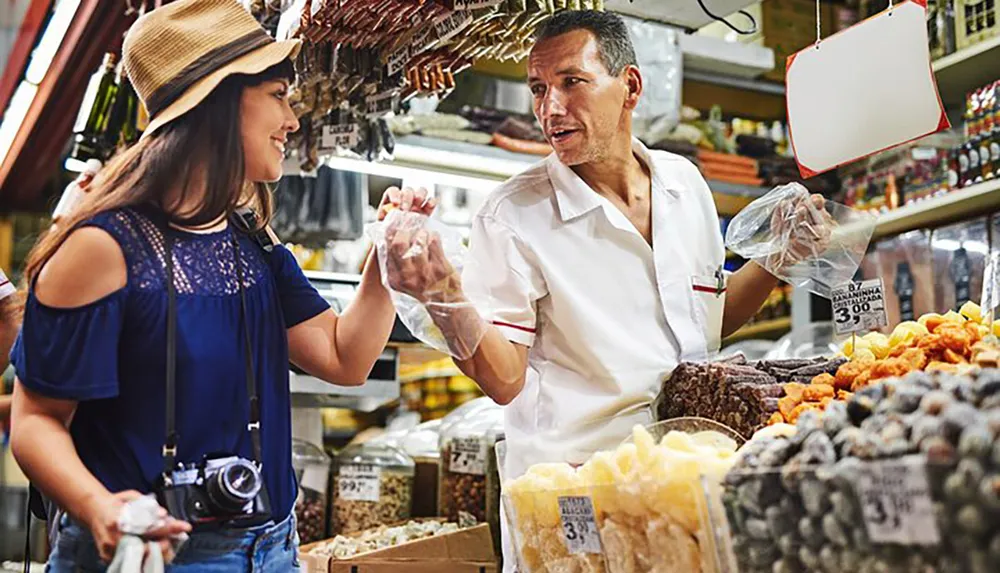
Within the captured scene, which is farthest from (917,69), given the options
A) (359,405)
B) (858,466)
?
(359,405)

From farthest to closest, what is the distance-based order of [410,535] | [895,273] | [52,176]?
[52,176]
[895,273]
[410,535]

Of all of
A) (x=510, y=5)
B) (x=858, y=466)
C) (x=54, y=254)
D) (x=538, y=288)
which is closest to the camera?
(x=858, y=466)

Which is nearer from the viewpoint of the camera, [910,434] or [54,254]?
[910,434]

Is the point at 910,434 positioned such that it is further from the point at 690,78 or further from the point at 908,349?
the point at 690,78

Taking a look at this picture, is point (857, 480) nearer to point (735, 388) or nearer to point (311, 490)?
point (735, 388)

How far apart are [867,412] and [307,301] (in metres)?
1.01

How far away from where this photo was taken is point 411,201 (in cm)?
183

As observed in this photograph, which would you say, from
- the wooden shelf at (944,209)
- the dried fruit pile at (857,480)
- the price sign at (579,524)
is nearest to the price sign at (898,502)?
the dried fruit pile at (857,480)

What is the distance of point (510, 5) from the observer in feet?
8.07

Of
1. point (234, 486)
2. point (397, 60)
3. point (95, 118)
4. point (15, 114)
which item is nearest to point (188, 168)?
point (234, 486)

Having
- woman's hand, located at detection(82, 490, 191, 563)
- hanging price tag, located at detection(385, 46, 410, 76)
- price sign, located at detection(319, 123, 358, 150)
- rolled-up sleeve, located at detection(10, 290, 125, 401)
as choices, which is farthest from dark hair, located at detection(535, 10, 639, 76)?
woman's hand, located at detection(82, 490, 191, 563)

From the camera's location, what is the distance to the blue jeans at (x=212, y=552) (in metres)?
1.51

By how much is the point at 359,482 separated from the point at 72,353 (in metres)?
2.09

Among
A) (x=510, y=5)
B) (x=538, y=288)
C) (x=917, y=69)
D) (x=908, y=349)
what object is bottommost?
(x=908, y=349)
